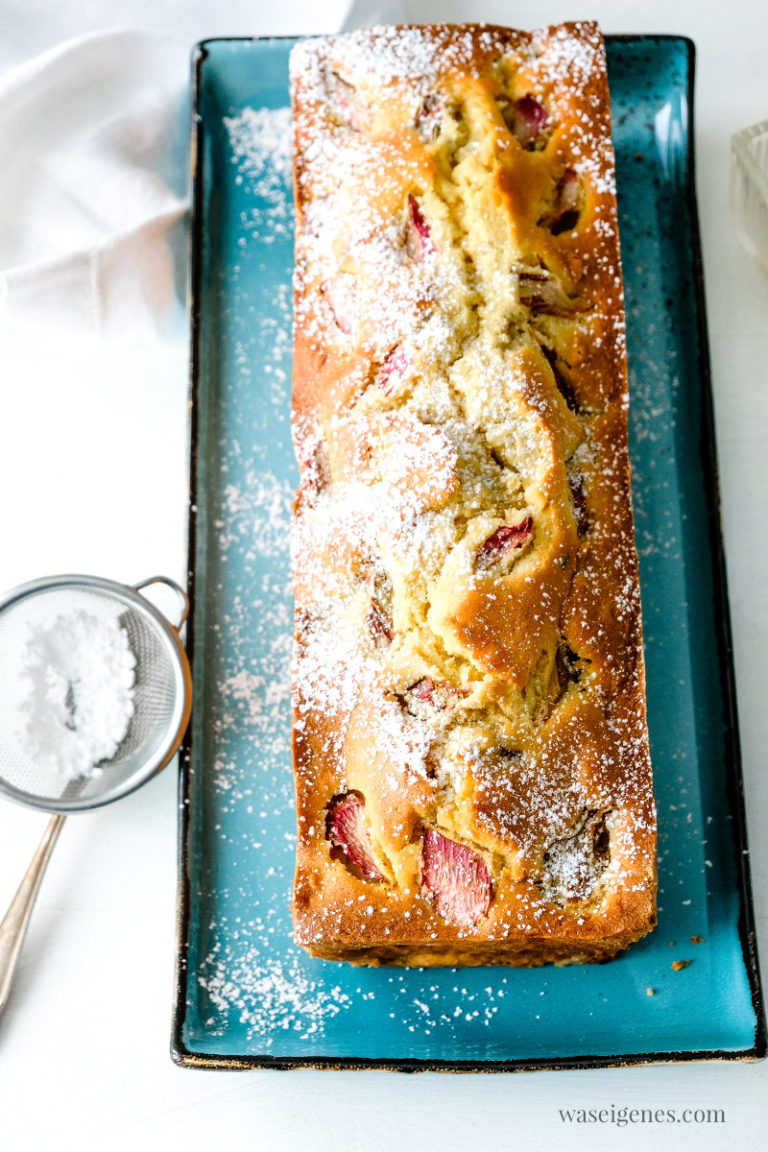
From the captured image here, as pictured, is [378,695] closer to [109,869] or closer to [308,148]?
[109,869]

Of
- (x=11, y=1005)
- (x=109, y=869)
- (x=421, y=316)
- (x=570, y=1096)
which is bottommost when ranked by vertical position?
(x=570, y=1096)

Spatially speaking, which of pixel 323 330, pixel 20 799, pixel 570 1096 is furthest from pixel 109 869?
pixel 323 330

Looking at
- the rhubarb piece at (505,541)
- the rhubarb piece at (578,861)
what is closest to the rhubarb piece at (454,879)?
the rhubarb piece at (578,861)

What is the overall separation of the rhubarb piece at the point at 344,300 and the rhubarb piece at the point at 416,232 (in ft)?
0.39

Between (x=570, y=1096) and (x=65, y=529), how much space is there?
61.4 inches

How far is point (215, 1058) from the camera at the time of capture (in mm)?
1864

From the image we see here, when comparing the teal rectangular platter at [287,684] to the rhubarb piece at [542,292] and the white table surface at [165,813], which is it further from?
the rhubarb piece at [542,292]

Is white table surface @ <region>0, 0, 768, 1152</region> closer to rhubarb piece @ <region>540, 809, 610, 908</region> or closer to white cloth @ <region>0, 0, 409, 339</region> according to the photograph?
white cloth @ <region>0, 0, 409, 339</region>

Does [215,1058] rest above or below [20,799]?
below

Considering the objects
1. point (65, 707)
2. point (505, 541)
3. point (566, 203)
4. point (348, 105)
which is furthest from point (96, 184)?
point (505, 541)

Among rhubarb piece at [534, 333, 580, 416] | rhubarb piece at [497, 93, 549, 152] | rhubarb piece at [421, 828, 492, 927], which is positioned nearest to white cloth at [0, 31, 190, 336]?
rhubarb piece at [497, 93, 549, 152]

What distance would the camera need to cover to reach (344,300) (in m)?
1.88

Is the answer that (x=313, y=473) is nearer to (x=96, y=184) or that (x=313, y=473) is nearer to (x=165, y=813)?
(x=165, y=813)

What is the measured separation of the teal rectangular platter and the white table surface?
108 mm
